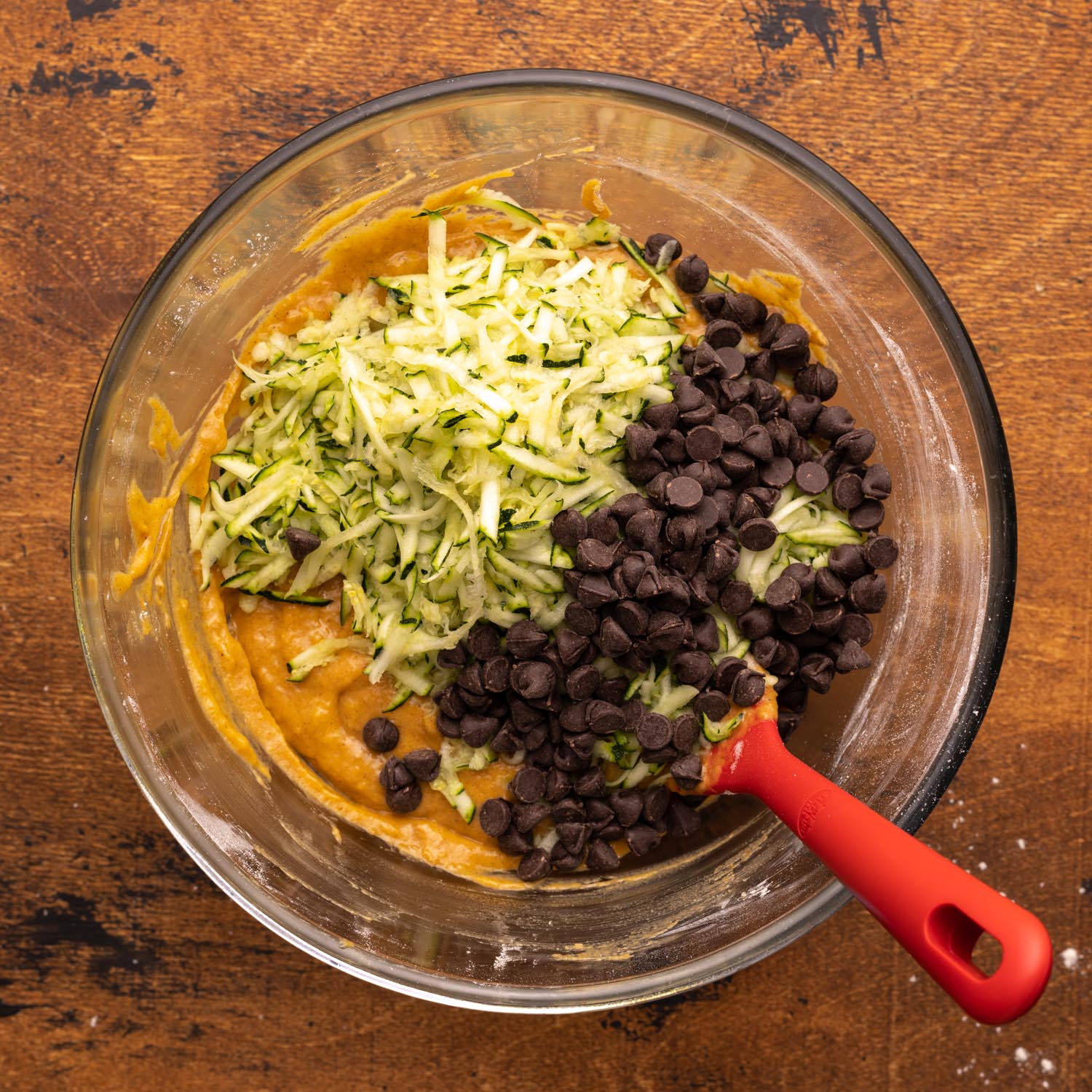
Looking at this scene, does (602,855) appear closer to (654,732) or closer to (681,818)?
(681,818)

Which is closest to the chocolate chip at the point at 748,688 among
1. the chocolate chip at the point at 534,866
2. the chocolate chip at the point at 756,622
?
the chocolate chip at the point at 756,622

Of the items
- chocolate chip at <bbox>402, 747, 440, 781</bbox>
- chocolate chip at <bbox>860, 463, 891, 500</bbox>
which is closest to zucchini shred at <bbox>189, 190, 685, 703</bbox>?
chocolate chip at <bbox>402, 747, 440, 781</bbox>

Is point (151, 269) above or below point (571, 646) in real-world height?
above

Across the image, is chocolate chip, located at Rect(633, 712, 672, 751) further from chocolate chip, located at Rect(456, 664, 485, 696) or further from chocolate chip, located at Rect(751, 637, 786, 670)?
chocolate chip, located at Rect(456, 664, 485, 696)

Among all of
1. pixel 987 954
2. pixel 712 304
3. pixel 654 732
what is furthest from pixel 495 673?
pixel 987 954

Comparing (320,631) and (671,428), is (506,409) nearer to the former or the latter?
(671,428)

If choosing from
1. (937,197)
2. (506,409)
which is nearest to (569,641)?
(506,409)
